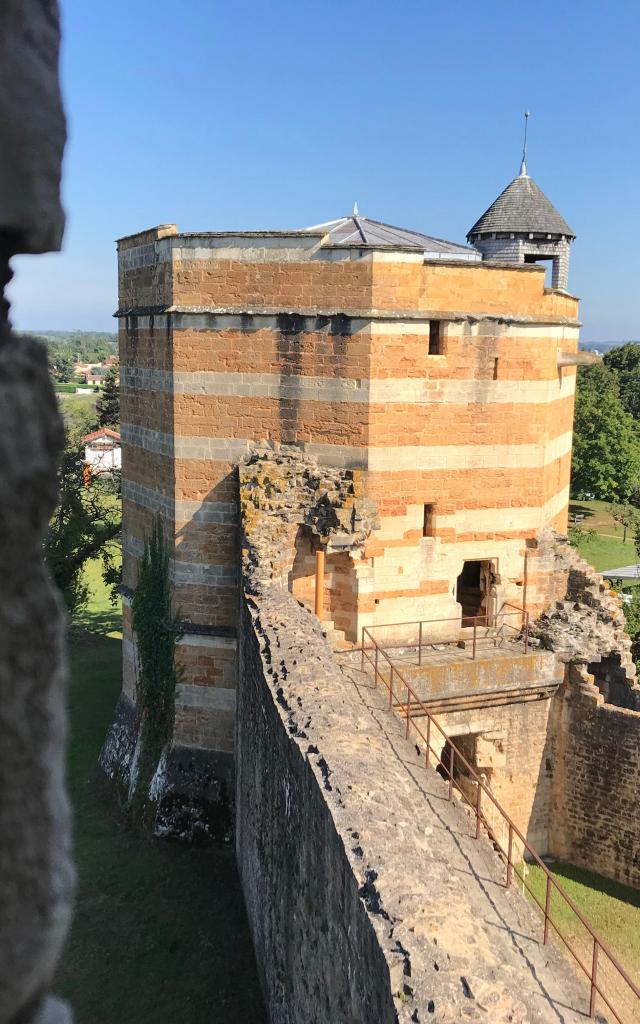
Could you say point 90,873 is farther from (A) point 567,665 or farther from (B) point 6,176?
(B) point 6,176

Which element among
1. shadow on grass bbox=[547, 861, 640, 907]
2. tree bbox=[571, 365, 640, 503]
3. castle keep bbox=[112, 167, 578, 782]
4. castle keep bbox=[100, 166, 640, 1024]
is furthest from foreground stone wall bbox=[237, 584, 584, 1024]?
tree bbox=[571, 365, 640, 503]

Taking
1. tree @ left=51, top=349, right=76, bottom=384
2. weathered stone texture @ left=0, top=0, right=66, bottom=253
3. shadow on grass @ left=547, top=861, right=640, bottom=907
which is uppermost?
weathered stone texture @ left=0, top=0, right=66, bottom=253

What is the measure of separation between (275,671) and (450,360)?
6.05 m

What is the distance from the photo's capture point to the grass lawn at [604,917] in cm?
1025

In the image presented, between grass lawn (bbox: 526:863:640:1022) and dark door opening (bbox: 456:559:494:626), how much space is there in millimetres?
3839

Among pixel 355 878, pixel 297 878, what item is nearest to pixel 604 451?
pixel 297 878

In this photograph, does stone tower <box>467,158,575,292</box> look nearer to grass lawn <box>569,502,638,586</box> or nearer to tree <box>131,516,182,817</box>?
tree <box>131,516,182,817</box>

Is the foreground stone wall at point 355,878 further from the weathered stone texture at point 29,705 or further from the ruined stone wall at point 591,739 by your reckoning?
the ruined stone wall at point 591,739

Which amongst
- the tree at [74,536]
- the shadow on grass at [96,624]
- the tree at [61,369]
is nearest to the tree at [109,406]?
the tree at [61,369]

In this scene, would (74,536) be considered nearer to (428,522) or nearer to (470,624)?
(470,624)

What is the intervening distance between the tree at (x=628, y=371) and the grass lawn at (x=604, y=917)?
41.7 m

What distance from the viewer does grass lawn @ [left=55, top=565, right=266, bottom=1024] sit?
9492mm

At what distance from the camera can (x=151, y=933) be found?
35.1 ft

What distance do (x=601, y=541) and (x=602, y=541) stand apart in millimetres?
120
